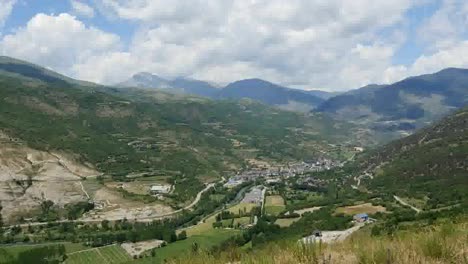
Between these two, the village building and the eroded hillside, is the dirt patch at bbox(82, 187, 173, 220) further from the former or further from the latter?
the village building

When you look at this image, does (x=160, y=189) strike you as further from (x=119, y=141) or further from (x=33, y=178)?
(x=119, y=141)

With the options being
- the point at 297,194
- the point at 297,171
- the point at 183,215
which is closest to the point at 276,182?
the point at 297,194

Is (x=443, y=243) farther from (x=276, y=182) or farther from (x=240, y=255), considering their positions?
(x=276, y=182)

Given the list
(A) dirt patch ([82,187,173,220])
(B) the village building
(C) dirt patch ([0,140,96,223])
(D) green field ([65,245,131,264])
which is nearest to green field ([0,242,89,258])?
(D) green field ([65,245,131,264])

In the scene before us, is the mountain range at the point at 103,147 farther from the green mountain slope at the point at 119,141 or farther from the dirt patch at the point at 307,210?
the dirt patch at the point at 307,210

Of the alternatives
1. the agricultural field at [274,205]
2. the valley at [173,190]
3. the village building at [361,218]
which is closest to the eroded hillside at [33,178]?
the valley at [173,190]

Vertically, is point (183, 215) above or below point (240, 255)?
below
